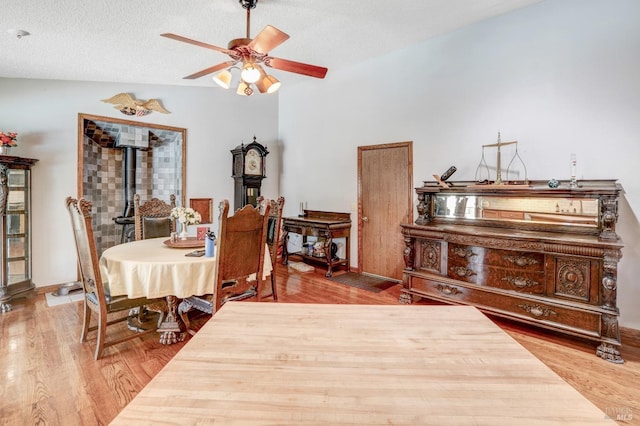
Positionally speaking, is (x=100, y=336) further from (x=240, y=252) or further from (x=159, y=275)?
(x=240, y=252)

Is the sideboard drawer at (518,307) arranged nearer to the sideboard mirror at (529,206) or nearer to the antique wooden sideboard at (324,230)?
the sideboard mirror at (529,206)

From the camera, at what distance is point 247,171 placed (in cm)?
Answer: 549

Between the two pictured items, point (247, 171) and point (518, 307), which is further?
point (247, 171)

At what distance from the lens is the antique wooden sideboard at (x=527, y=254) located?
2.49 m

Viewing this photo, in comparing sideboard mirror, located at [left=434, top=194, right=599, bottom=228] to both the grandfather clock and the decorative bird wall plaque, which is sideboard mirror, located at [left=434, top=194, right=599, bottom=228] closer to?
the grandfather clock

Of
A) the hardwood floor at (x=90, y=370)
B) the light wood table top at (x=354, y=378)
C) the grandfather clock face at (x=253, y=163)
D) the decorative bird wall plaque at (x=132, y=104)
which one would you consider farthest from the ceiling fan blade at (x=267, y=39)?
the grandfather clock face at (x=253, y=163)

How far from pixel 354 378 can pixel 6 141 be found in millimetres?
4566

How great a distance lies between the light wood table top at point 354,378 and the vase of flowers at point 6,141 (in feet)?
13.5

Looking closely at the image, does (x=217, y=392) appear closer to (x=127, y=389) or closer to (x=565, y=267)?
(x=127, y=389)

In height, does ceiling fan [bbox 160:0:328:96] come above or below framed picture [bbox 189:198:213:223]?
above

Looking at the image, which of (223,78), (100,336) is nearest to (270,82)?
(223,78)

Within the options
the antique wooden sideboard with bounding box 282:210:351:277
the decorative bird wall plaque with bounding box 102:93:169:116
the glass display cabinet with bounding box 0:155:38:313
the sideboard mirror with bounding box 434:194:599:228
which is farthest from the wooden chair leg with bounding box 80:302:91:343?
the sideboard mirror with bounding box 434:194:599:228

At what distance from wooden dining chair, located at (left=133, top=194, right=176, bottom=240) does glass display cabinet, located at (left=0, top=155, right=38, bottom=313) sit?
1.27 metres

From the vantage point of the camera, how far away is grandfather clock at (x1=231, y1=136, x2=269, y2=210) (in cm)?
543
